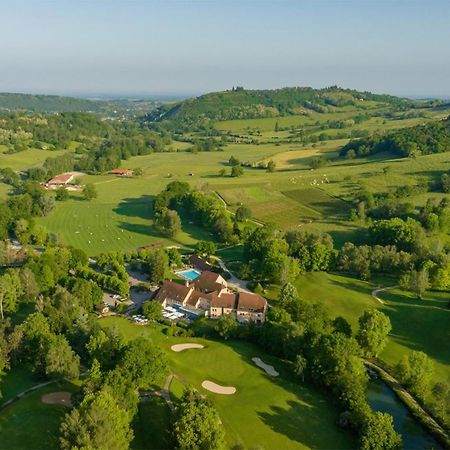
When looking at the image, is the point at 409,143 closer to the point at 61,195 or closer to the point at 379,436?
the point at 61,195

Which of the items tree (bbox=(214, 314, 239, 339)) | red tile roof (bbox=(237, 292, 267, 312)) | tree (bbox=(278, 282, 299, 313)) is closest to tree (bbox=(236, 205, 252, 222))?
red tile roof (bbox=(237, 292, 267, 312))

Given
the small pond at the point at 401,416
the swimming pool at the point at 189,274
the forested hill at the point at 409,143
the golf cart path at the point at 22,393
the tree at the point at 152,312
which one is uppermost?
the forested hill at the point at 409,143

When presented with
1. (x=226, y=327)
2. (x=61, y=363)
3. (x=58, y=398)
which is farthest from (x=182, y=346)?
(x=58, y=398)

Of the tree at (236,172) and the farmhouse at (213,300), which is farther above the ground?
the tree at (236,172)

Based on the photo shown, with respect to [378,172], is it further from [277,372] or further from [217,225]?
[277,372]

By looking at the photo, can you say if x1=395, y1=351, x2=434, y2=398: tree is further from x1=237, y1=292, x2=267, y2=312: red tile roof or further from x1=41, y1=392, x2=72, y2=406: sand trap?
x1=41, y1=392, x2=72, y2=406: sand trap

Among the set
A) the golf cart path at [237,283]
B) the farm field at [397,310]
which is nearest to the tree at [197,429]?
the farm field at [397,310]

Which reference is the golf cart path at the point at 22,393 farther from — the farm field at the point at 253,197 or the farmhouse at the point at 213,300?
the farm field at the point at 253,197

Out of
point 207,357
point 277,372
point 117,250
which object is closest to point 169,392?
point 207,357
